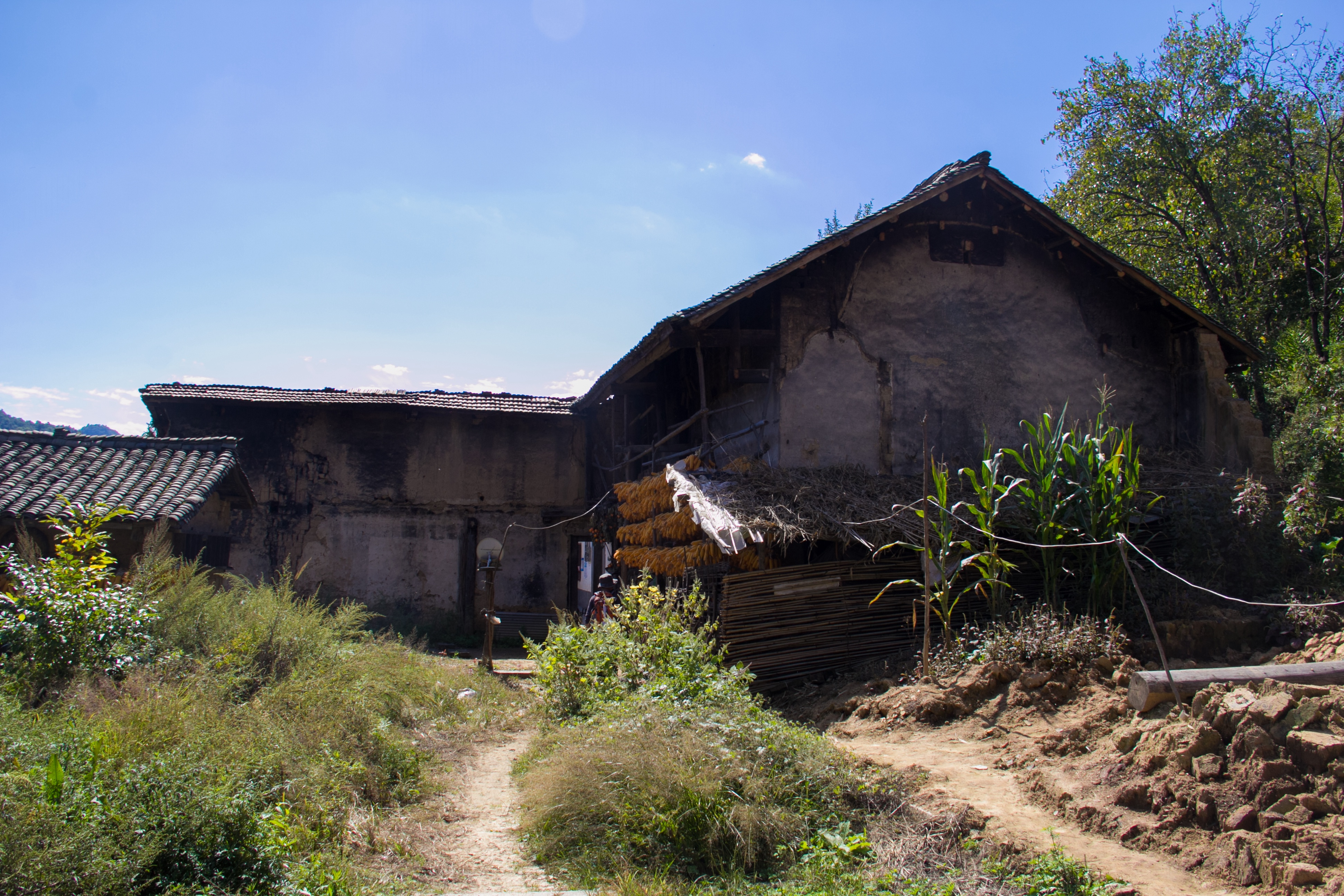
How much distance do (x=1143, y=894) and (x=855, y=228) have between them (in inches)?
306

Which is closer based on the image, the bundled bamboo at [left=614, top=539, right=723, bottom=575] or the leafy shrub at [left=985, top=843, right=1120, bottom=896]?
the leafy shrub at [left=985, top=843, right=1120, bottom=896]

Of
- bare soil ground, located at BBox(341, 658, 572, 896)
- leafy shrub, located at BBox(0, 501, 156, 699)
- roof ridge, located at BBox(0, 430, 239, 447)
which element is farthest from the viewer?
roof ridge, located at BBox(0, 430, 239, 447)

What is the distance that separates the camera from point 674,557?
9773 mm

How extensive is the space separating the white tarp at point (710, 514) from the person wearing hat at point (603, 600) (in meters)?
1.57

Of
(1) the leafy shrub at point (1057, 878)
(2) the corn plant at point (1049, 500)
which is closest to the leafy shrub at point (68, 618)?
(1) the leafy shrub at point (1057, 878)

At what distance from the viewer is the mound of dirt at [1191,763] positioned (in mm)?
3984

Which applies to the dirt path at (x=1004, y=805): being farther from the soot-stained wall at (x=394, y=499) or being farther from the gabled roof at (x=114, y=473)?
the soot-stained wall at (x=394, y=499)

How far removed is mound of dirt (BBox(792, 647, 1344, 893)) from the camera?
3984 millimetres

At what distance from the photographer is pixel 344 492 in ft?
55.1

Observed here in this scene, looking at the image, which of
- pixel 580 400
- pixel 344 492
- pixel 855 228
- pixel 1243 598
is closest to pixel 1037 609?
pixel 1243 598

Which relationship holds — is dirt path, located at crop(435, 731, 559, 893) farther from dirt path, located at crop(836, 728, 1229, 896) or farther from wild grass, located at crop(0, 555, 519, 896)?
dirt path, located at crop(836, 728, 1229, 896)

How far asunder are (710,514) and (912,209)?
505 centimetres

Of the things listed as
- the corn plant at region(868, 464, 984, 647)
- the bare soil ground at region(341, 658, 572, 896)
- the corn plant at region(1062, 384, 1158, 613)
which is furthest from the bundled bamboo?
the corn plant at region(1062, 384, 1158, 613)

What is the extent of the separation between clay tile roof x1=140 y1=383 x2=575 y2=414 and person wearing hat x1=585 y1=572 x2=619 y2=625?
5716mm
